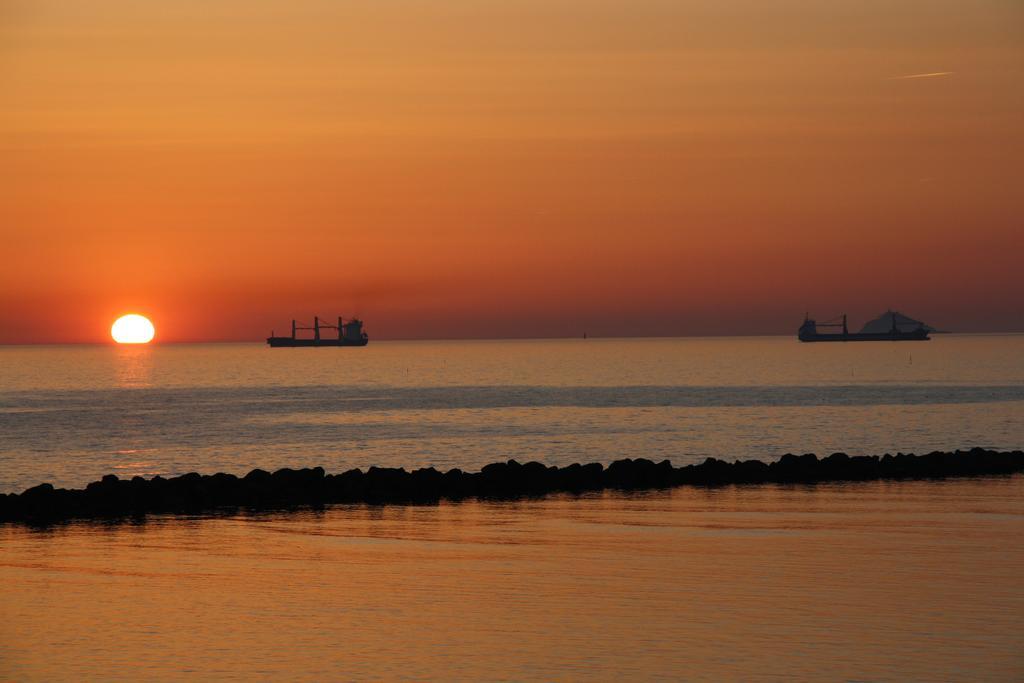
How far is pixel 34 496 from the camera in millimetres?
29609

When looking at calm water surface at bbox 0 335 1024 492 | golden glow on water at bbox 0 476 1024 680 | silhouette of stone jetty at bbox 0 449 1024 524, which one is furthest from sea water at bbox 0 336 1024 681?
calm water surface at bbox 0 335 1024 492

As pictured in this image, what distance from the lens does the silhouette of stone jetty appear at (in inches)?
1175

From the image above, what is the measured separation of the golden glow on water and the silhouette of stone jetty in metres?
3.03

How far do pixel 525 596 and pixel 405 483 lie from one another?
15053 mm

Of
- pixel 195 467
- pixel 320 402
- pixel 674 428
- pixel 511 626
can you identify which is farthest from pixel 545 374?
pixel 511 626

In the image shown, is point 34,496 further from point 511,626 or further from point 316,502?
point 511,626

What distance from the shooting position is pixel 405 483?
33.1 metres

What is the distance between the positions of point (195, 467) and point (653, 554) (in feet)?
100.0

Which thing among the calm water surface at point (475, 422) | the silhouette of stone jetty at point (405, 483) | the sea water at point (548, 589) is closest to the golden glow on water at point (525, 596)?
the sea water at point (548, 589)

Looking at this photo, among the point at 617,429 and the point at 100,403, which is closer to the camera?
the point at 617,429

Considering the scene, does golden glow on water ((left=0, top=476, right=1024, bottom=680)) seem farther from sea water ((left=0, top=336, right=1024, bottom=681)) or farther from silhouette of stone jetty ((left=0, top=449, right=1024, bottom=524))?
silhouette of stone jetty ((left=0, top=449, right=1024, bottom=524))

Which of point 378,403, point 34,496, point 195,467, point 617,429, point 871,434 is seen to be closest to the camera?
point 34,496

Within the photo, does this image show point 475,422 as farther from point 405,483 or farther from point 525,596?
point 525,596

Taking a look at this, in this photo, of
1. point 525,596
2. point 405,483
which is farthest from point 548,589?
point 405,483
